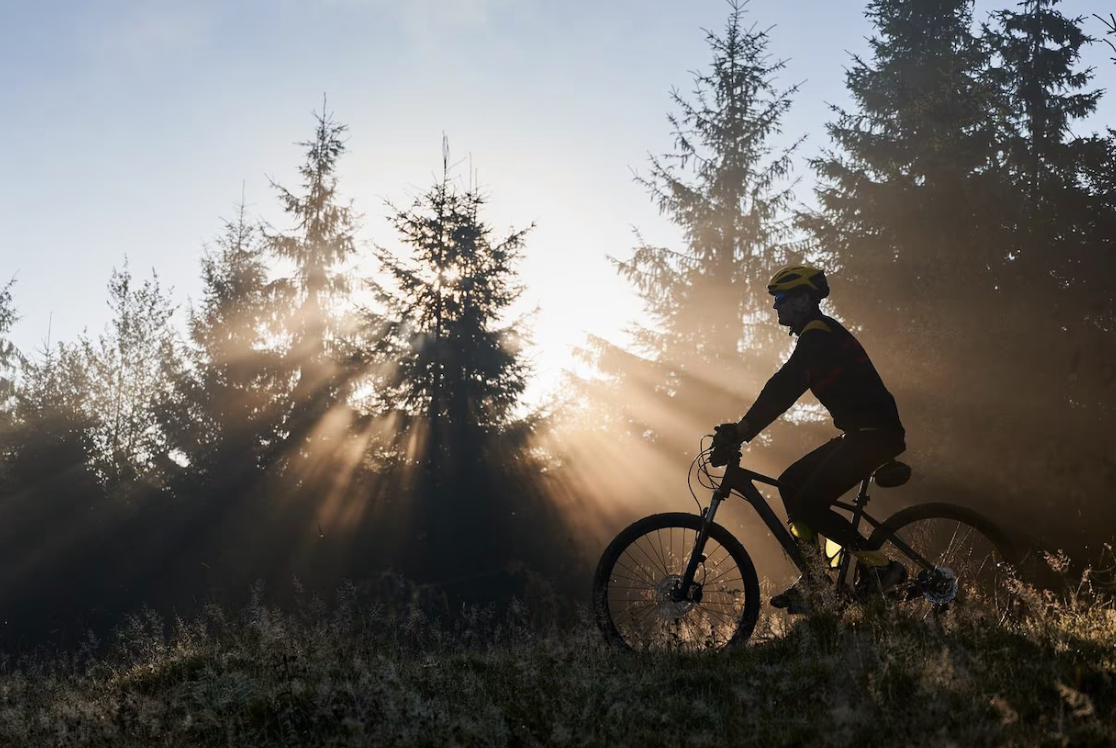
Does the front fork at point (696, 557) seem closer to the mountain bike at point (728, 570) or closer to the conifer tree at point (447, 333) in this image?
the mountain bike at point (728, 570)

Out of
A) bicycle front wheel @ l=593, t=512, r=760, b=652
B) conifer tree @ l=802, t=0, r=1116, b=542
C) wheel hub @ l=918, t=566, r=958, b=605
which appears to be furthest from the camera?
conifer tree @ l=802, t=0, r=1116, b=542

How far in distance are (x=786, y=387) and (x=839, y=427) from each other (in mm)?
404

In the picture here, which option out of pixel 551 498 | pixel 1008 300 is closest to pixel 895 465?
pixel 1008 300

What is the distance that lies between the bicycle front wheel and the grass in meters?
0.20

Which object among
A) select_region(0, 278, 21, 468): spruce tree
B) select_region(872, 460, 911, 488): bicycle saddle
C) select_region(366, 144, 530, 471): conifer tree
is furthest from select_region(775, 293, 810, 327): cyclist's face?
select_region(0, 278, 21, 468): spruce tree

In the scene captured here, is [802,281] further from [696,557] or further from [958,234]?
[958,234]

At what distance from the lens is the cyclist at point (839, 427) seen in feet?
17.9

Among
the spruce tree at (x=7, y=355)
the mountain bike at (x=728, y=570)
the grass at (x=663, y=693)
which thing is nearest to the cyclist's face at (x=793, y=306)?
the mountain bike at (x=728, y=570)

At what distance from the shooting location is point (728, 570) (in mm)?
5656

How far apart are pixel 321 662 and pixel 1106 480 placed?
14225 millimetres

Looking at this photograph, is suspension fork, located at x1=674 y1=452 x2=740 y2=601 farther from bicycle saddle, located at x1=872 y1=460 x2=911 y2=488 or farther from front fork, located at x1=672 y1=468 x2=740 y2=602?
bicycle saddle, located at x1=872 y1=460 x2=911 y2=488

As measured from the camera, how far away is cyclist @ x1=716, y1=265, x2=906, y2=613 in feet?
17.9

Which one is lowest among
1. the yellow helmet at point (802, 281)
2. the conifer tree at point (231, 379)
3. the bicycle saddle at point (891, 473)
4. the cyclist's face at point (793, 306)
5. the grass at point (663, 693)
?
the grass at point (663, 693)

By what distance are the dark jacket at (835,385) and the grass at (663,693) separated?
118 cm
